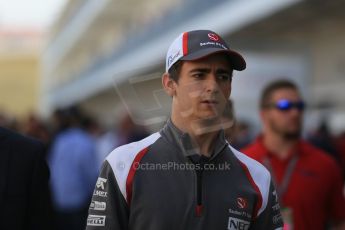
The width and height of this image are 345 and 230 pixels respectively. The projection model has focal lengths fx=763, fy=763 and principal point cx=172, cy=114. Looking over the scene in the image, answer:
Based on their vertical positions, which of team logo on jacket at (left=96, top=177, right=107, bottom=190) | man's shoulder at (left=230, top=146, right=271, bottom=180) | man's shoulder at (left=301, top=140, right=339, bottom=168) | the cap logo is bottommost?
team logo on jacket at (left=96, top=177, right=107, bottom=190)

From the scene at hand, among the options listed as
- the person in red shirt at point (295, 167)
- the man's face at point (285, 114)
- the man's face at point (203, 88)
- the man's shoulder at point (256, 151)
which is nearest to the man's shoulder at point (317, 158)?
the person in red shirt at point (295, 167)

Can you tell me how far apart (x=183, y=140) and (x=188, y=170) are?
0.36 ft

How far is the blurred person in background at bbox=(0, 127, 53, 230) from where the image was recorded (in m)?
3.23

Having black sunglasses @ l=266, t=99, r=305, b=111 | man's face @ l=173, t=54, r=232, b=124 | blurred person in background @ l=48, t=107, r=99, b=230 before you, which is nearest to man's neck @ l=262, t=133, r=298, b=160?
black sunglasses @ l=266, t=99, r=305, b=111

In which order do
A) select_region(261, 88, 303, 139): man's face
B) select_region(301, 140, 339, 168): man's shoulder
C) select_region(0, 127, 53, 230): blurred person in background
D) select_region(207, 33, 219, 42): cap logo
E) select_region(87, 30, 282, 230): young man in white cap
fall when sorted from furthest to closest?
select_region(261, 88, 303, 139): man's face, select_region(301, 140, 339, 168): man's shoulder, select_region(0, 127, 53, 230): blurred person in background, select_region(207, 33, 219, 42): cap logo, select_region(87, 30, 282, 230): young man in white cap

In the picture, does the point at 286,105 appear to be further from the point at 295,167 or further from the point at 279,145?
the point at 295,167

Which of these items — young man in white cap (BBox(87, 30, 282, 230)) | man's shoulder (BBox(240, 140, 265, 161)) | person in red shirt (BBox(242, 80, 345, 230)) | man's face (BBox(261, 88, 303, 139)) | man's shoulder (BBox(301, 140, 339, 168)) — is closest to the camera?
young man in white cap (BBox(87, 30, 282, 230))

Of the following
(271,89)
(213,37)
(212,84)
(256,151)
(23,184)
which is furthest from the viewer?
(271,89)

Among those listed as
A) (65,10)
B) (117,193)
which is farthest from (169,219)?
(65,10)

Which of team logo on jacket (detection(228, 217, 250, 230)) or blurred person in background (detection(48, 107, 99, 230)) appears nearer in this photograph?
team logo on jacket (detection(228, 217, 250, 230))

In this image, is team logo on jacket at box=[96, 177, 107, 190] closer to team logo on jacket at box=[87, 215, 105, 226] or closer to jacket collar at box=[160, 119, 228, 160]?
team logo on jacket at box=[87, 215, 105, 226]

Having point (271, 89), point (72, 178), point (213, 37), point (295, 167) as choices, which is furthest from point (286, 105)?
point (72, 178)

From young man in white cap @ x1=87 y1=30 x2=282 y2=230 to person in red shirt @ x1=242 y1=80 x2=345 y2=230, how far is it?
151 centimetres

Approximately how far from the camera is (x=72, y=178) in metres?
7.83
